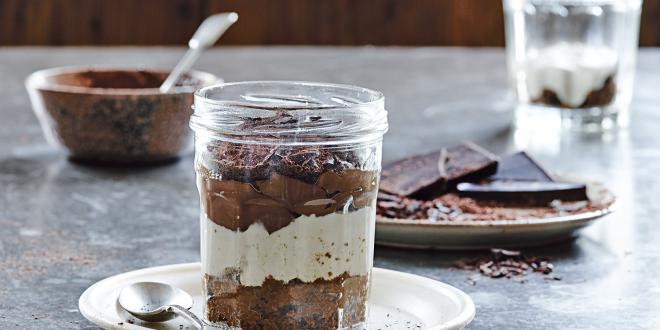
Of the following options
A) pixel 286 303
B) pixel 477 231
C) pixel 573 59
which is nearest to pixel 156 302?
pixel 286 303

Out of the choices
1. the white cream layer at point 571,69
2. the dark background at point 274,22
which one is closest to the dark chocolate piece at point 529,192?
the white cream layer at point 571,69

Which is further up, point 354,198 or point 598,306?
point 354,198

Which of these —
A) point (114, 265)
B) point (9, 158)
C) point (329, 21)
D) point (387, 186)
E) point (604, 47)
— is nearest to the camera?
point (114, 265)

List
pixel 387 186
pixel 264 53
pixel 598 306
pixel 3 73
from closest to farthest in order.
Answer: pixel 598 306
pixel 387 186
pixel 3 73
pixel 264 53

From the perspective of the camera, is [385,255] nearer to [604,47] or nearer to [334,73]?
[604,47]

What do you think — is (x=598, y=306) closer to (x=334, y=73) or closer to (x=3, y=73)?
(x=334, y=73)

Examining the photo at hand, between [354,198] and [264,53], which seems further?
[264,53]

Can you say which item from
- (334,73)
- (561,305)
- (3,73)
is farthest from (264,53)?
(561,305)

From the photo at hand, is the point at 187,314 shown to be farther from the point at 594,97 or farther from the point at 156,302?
the point at 594,97
